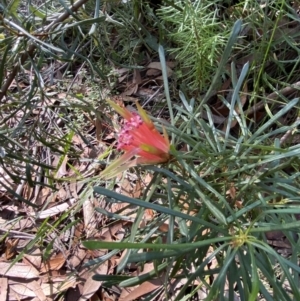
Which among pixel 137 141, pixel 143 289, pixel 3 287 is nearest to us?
pixel 137 141

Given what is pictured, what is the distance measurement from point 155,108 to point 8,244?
675mm

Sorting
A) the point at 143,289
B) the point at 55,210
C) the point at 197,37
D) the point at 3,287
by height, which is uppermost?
the point at 197,37

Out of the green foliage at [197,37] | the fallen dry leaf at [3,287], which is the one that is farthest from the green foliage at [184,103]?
the fallen dry leaf at [3,287]

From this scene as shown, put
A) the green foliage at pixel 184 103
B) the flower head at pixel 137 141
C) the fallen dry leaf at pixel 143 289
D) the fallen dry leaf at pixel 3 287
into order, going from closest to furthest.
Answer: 1. the flower head at pixel 137 141
2. the green foliage at pixel 184 103
3. the fallen dry leaf at pixel 143 289
4. the fallen dry leaf at pixel 3 287

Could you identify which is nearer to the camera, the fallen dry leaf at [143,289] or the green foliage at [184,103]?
the green foliage at [184,103]

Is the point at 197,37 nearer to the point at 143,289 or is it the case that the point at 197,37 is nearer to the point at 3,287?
the point at 143,289

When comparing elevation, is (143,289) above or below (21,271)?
below

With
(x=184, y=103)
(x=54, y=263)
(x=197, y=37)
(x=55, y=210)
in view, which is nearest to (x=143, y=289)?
(x=54, y=263)

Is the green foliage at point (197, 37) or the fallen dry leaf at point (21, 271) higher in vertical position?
the green foliage at point (197, 37)

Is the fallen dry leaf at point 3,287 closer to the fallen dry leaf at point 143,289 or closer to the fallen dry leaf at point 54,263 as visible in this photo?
the fallen dry leaf at point 54,263

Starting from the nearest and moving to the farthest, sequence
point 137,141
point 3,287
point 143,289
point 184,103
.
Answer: point 137,141, point 184,103, point 143,289, point 3,287

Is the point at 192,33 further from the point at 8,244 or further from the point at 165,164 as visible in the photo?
the point at 8,244

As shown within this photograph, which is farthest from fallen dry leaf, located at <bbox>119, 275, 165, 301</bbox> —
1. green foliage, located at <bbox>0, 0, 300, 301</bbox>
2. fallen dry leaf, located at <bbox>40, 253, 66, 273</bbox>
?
fallen dry leaf, located at <bbox>40, 253, 66, 273</bbox>

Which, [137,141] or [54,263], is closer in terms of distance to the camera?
[137,141]
